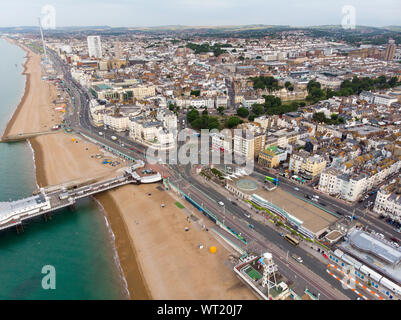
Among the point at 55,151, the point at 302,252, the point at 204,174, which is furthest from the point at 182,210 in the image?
the point at 55,151

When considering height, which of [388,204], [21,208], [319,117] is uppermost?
[319,117]

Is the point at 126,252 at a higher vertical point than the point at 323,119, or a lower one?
lower

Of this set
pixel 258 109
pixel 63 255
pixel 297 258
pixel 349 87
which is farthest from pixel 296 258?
pixel 349 87

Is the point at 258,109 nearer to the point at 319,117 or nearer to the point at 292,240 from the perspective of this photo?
the point at 319,117

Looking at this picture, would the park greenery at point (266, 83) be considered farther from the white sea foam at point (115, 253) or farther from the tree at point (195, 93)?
the white sea foam at point (115, 253)

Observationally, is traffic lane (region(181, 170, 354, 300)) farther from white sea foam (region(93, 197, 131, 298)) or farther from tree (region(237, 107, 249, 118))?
tree (region(237, 107, 249, 118))

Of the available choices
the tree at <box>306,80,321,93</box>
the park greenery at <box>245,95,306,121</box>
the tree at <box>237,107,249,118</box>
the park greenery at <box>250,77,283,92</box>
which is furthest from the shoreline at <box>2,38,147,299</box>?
the tree at <box>306,80,321,93</box>
